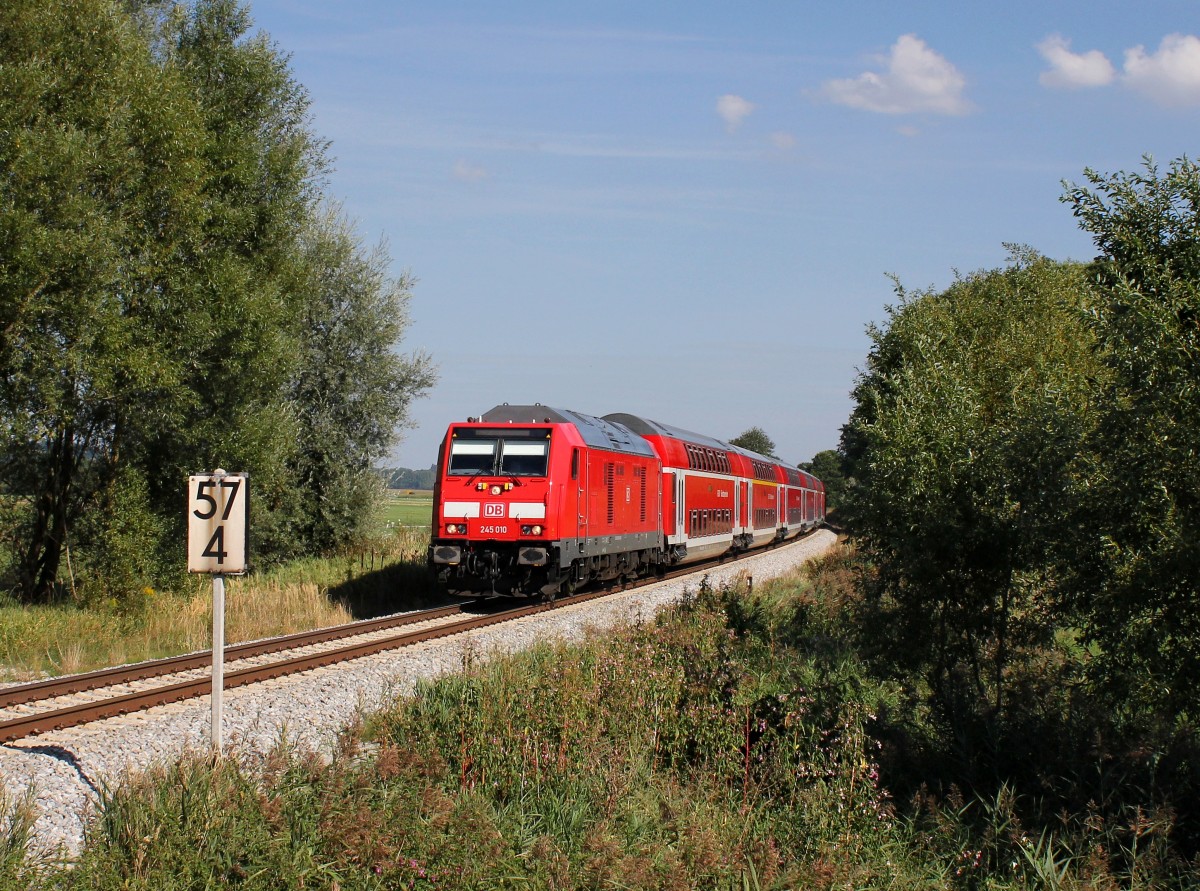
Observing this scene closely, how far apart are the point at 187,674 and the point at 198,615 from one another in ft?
18.3

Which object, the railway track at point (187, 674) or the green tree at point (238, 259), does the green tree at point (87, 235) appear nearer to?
the green tree at point (238, 259)

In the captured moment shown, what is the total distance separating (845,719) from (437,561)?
1104cm

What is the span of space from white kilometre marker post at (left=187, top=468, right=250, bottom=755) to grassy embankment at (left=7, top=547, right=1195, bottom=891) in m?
1.53

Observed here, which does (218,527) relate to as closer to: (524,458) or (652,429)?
(524,458)

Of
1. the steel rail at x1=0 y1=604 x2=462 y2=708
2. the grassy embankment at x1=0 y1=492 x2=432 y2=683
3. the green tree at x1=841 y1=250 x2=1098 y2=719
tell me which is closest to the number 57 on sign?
the steel rail at x1=0 y1=604 x2=462 y2=708

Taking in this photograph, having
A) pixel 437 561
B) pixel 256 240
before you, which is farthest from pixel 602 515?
pixel 256 240

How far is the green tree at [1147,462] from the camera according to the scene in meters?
7.32

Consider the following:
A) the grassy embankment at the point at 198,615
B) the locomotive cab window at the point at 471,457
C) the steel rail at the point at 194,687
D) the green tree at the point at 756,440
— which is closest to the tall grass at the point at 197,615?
the grassy embankment at the point at 198,615

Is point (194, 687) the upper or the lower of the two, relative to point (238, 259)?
lower

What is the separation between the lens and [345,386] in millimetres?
29875

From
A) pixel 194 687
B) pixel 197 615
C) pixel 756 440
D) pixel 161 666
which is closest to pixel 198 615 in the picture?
pixel 197 615

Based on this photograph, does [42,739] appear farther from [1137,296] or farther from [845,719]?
[1137,296]

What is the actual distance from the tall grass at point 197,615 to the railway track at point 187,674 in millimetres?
1466

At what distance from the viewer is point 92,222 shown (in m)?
17.2
